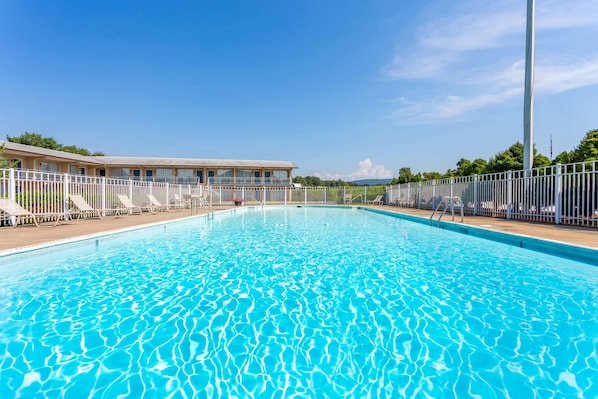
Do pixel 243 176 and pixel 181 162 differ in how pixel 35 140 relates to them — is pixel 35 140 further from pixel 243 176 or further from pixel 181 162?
pixel 243 176

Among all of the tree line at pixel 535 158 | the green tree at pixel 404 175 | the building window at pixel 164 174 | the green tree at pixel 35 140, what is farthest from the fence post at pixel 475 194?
the green tree at pixel 35 140

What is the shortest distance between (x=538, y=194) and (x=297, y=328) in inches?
390

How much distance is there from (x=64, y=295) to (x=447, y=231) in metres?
8.97

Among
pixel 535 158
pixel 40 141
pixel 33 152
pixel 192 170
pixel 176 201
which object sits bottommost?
pixel 176 201

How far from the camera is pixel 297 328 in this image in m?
2.73

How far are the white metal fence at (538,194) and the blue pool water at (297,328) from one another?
13.7 ft

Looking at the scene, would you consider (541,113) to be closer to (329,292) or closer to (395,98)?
Answer: (395,98)

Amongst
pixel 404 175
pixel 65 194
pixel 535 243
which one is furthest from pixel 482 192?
pixel 404 175

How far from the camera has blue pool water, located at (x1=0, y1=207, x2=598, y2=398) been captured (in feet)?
6.36

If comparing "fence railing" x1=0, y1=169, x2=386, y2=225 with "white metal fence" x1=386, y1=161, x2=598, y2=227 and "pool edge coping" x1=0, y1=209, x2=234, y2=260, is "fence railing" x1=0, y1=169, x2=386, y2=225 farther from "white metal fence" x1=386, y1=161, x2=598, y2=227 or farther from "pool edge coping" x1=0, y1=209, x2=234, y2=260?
"white metal fence" x1=386, y1=161, x2=598, y2=227

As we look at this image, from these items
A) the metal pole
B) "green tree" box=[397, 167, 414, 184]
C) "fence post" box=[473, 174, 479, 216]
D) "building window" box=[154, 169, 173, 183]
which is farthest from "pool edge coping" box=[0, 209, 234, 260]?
"green tree" box=[397, 167, 414, 184]

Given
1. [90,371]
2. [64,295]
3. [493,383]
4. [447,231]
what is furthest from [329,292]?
[447,231]

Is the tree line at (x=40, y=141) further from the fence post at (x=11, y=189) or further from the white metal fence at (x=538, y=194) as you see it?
the white metal fence at (x=538, y=194)

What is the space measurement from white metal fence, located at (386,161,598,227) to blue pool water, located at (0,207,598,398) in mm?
4182
